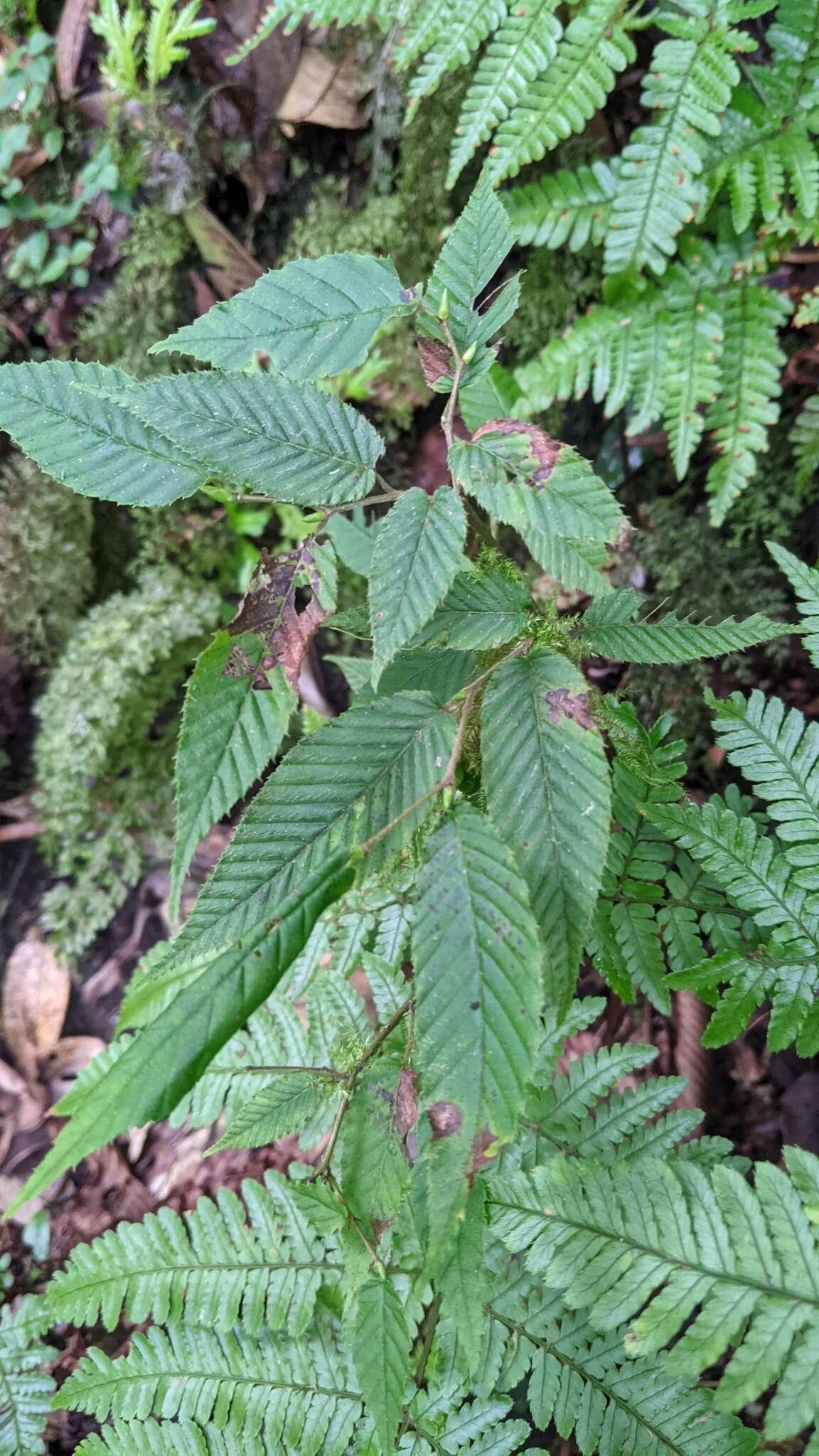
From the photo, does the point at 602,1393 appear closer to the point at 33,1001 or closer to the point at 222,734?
the point at 222,734

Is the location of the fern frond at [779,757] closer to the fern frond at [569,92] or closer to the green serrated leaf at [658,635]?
the green serrated leaf at [658,635]

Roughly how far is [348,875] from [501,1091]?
1.13 ft

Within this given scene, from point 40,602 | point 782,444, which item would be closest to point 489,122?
point 782,444

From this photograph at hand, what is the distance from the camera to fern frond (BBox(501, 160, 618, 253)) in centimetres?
213

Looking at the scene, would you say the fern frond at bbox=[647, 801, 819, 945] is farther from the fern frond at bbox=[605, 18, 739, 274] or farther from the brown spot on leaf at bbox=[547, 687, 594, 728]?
the fern frond at bbox=[605, 18, 739, 274]

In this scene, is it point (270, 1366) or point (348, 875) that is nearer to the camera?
point (348, 875)

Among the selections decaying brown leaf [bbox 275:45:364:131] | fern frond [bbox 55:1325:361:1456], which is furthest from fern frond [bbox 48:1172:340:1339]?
decaying brown leaf [bbox 275:45:364:131]

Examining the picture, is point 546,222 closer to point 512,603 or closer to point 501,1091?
point 512,603

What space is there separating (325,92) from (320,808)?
2.76 metres

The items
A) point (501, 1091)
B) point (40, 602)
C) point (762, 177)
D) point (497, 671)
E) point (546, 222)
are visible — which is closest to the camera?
point (501, 1091)

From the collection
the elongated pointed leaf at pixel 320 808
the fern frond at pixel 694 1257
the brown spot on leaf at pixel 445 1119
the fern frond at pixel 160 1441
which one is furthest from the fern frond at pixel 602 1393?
the elongated pointed leaf at pixel 320 808

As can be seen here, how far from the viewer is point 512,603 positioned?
1.12 metres

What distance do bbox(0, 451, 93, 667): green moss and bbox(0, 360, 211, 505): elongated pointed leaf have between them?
2145mm

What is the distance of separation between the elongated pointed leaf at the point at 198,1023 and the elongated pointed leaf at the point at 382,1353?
1.30 feet
